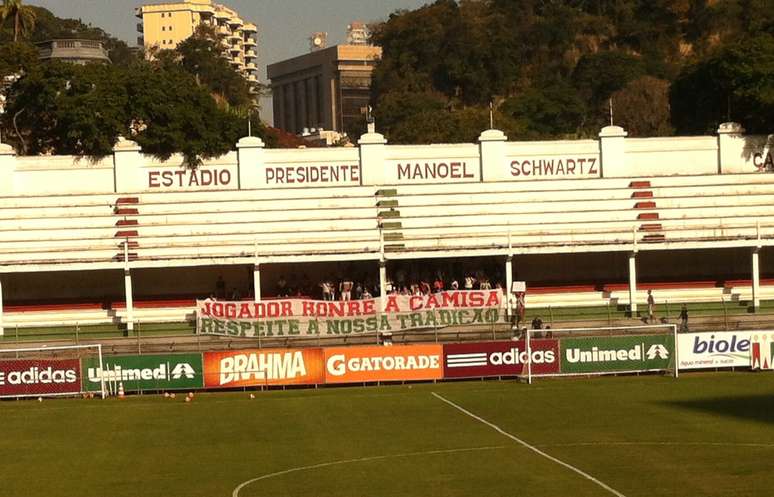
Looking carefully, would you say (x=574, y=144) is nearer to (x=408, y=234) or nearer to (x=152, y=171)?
(x=408, y=234)

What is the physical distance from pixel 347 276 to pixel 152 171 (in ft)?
36.0

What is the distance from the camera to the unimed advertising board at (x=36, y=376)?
4478 centimetres

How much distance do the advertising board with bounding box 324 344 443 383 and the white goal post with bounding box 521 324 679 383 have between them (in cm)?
310

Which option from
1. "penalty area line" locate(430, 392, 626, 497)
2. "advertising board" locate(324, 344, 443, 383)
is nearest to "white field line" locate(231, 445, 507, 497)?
"penalty area line" locate(430, 392, 626, 497)

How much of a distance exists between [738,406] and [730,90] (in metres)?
43.1

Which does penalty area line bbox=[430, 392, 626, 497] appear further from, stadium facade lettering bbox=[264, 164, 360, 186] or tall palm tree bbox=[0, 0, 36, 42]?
tall palm tree bbox=[0, 0, 36, 42]

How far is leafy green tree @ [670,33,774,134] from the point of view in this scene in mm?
74875

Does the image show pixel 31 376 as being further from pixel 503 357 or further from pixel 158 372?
pixel 503 357

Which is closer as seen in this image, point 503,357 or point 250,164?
point 503,357

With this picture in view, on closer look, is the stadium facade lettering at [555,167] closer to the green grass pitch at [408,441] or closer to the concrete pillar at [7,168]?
the concrete pillar at [7,168]

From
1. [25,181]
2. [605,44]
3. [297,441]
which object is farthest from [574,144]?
[605,44]

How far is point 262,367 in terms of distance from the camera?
152 feet

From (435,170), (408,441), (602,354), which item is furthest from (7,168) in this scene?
(408,441)

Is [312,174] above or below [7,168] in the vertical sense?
below
